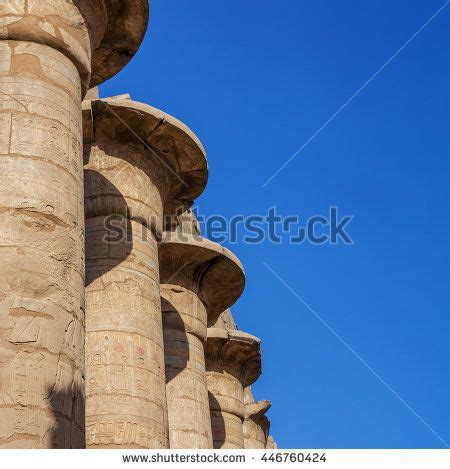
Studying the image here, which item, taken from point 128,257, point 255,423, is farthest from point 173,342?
point 255,423

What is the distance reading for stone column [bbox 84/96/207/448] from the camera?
10078 mm

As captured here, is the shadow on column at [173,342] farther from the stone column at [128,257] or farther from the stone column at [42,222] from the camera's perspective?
the stone column at [42,222]

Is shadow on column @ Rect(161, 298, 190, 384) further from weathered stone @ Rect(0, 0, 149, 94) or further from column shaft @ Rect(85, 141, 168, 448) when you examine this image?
weathered stone @ Rect(0, 0, 149, 94)

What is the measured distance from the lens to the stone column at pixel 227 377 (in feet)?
63.5

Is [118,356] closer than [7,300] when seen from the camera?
No

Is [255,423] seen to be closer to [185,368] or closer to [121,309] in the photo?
[185,368]

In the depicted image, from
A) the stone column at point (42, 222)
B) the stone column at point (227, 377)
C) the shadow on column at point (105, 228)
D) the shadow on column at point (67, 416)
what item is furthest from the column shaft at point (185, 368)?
the shadow on column at point (67, 416)

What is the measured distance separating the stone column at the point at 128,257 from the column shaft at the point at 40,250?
3607 millimetres

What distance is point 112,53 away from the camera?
9.90 m

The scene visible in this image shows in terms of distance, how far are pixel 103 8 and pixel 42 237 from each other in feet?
12.0

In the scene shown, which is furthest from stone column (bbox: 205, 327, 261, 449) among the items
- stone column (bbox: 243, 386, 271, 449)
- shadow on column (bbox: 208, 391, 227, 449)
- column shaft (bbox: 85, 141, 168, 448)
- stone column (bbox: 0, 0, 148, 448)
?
stone column (bbox: 0, 0, 148, 448)

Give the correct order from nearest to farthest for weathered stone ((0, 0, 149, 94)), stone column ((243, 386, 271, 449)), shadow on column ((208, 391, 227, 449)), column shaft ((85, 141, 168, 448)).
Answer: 1. weathered stone ((0, 0, 149, 94))
2. column shaft ((85, 141, 168, 448))
3. shadow on column ((208, 391, 227, 449))
4. stone column ((243, 386, 271, 449))

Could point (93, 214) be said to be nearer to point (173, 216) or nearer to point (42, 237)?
point (173, 216)
